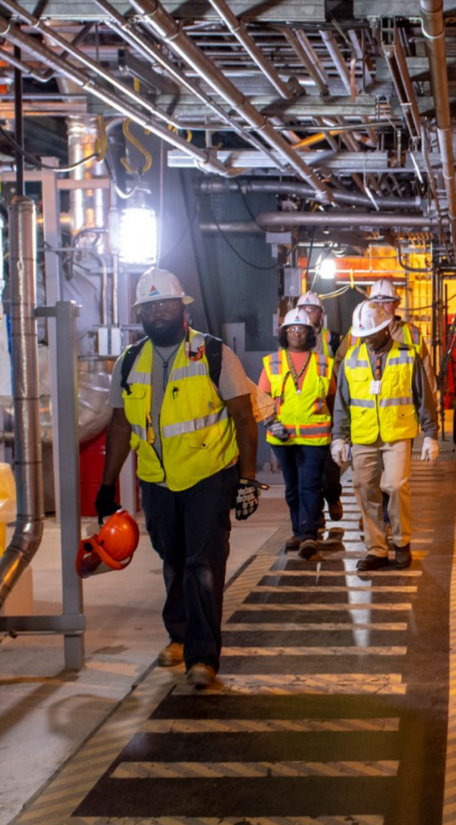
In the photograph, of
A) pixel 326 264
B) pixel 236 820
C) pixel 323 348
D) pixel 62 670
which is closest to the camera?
pixel 236 820

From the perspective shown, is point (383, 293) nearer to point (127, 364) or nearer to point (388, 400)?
point (388, 400)

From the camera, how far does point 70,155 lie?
11.8 meters

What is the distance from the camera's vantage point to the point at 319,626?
7086 millimetres

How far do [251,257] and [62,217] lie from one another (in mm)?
5259

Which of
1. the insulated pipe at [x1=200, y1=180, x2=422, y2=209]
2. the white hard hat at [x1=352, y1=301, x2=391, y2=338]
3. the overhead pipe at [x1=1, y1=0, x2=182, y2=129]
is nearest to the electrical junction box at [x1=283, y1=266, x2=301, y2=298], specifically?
the insulated pipe at [x1=200, y1=180, x2=422, y2=209]

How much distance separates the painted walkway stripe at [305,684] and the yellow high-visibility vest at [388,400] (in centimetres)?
301

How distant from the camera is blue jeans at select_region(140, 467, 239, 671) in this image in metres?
5.75

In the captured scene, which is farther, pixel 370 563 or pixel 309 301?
pixel 309 301

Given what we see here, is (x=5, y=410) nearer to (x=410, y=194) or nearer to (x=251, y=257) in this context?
(x=251, y=257)

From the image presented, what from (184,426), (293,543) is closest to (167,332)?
(184,426)

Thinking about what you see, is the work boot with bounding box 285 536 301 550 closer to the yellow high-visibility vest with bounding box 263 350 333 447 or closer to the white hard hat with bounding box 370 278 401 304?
the yellow high-visibility vest with bounding box 263 350 333 447

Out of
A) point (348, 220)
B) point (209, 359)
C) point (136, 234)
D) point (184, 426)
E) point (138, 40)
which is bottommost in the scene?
point (184, 426)

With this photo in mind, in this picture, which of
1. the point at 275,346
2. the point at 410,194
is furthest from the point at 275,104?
the point at 410,194

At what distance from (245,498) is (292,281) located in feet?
39.6
